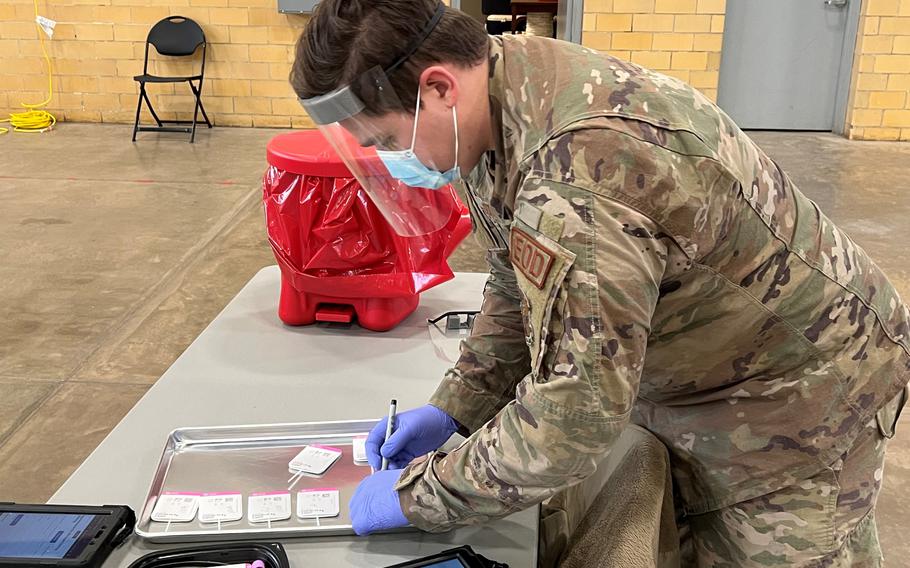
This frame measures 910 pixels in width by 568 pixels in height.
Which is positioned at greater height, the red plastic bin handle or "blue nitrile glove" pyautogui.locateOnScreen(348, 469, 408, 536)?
"blue nitrile glove" pyautogui.locateOnScreen(348, 469, 408, 536)

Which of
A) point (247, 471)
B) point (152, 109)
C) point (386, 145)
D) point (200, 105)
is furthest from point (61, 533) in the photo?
point (152, 109)

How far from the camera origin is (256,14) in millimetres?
6367

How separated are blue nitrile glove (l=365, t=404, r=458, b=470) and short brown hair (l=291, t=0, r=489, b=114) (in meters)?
0.49

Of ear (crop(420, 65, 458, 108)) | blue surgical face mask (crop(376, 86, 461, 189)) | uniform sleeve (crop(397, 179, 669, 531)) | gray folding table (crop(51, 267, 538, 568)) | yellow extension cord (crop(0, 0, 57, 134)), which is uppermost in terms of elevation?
ear (crop(420, 65, 458, 108))

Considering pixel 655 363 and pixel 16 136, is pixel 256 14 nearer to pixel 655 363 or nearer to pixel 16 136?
pixel 16 136

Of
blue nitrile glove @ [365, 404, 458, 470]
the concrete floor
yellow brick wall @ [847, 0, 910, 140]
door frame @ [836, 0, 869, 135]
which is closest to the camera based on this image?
blue nitrile glove @ [365, 404, 458, 470]

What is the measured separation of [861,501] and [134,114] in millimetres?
6680

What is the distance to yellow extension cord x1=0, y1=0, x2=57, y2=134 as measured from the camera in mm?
6598

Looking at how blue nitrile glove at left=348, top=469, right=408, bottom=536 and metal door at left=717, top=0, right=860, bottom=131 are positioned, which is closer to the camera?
blue nitrile glove at left=348, top=469, right=408, bottom=536

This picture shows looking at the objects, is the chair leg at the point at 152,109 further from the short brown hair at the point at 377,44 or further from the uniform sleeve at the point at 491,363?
the short brown hair at the point at 377,44

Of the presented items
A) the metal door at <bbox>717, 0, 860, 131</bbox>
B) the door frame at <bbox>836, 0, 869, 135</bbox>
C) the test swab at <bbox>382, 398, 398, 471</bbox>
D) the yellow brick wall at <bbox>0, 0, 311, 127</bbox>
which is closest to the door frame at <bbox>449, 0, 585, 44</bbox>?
the metal door at <bbox>717, 0, 860, 131</bbox>

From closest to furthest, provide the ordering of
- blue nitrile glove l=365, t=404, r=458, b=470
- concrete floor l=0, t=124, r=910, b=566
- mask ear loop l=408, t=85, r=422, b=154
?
mask ear loop l=408, t=85, r=422, b=154, blue nitrile glove l=365, t=404, r=458, b=470, concrete floor l=0, t=124, r=910, b=566

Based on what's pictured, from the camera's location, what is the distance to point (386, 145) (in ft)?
3.42

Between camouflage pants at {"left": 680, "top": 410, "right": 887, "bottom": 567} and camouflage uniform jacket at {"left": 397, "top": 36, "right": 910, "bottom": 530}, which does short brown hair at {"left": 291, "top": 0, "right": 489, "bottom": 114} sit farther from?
camouflage pants at {"left": 680, "top": 410, "right": 887, "bottom": 567}
